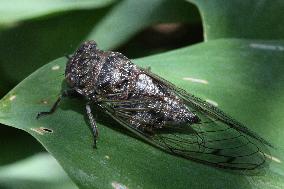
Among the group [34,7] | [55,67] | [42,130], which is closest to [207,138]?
[42,130]

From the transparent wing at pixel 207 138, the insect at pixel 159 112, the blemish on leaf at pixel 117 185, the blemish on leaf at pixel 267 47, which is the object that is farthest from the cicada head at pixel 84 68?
the blemish on leaf at pixel 267 47

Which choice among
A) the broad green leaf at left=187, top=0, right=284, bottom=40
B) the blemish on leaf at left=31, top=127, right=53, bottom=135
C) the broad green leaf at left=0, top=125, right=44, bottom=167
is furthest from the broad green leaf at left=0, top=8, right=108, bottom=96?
the blemish on leaf at left=31, top=127, right=53, bottom=135

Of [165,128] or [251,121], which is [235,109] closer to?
[251,121]

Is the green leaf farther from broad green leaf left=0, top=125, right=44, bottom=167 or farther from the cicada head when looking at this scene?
broad green leaf left=0, top=125, right=44, bottom=167

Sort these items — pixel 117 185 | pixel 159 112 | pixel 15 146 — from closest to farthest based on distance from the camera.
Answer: pixel 117 185 < pixel 159 112 < pixel 15 146

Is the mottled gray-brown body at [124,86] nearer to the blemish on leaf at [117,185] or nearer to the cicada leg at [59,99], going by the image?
the cicada leg at [59,99]

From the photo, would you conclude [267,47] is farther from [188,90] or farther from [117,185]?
[117,185]

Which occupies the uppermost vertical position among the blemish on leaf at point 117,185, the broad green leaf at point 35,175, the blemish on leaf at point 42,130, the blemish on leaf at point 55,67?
Answer: the blemish on leaf at point 55,67
